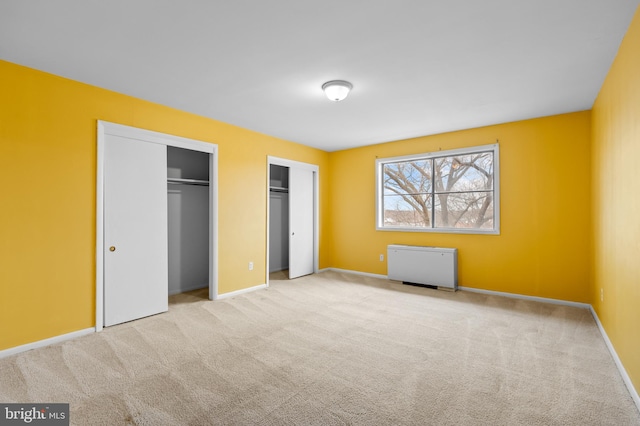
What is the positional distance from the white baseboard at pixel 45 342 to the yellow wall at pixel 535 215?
4725 millimetres

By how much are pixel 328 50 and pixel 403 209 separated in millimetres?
3918

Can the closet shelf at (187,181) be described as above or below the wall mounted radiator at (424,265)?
above

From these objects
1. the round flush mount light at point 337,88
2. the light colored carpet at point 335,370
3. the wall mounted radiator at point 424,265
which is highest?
the round flush mount light at point 337,88

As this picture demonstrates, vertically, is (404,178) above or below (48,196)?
above

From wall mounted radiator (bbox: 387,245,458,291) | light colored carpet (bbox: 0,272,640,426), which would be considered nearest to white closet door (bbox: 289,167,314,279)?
wall mounted radiator (bbox: 387,245,458,291)

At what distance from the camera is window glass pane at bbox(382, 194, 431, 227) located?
231 inches

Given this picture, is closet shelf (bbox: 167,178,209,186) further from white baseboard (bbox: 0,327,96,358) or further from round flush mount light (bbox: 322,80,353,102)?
round flush mount light (bbox: 322,80,353,102)

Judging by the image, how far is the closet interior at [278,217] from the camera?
245 inches

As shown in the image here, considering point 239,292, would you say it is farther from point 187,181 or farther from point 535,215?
point 535,215

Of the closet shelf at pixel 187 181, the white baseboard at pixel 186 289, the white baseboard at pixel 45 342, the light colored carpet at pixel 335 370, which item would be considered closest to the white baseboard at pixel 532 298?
the light colored carpet at pixel 335 370

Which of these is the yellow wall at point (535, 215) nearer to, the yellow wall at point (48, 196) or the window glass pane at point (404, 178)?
the window glass pane at point (404, 178)

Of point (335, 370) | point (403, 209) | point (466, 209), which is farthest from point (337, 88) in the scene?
point (466, 209)

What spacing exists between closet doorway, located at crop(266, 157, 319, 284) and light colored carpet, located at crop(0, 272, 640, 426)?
206cm

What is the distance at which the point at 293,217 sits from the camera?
18.8 ft
